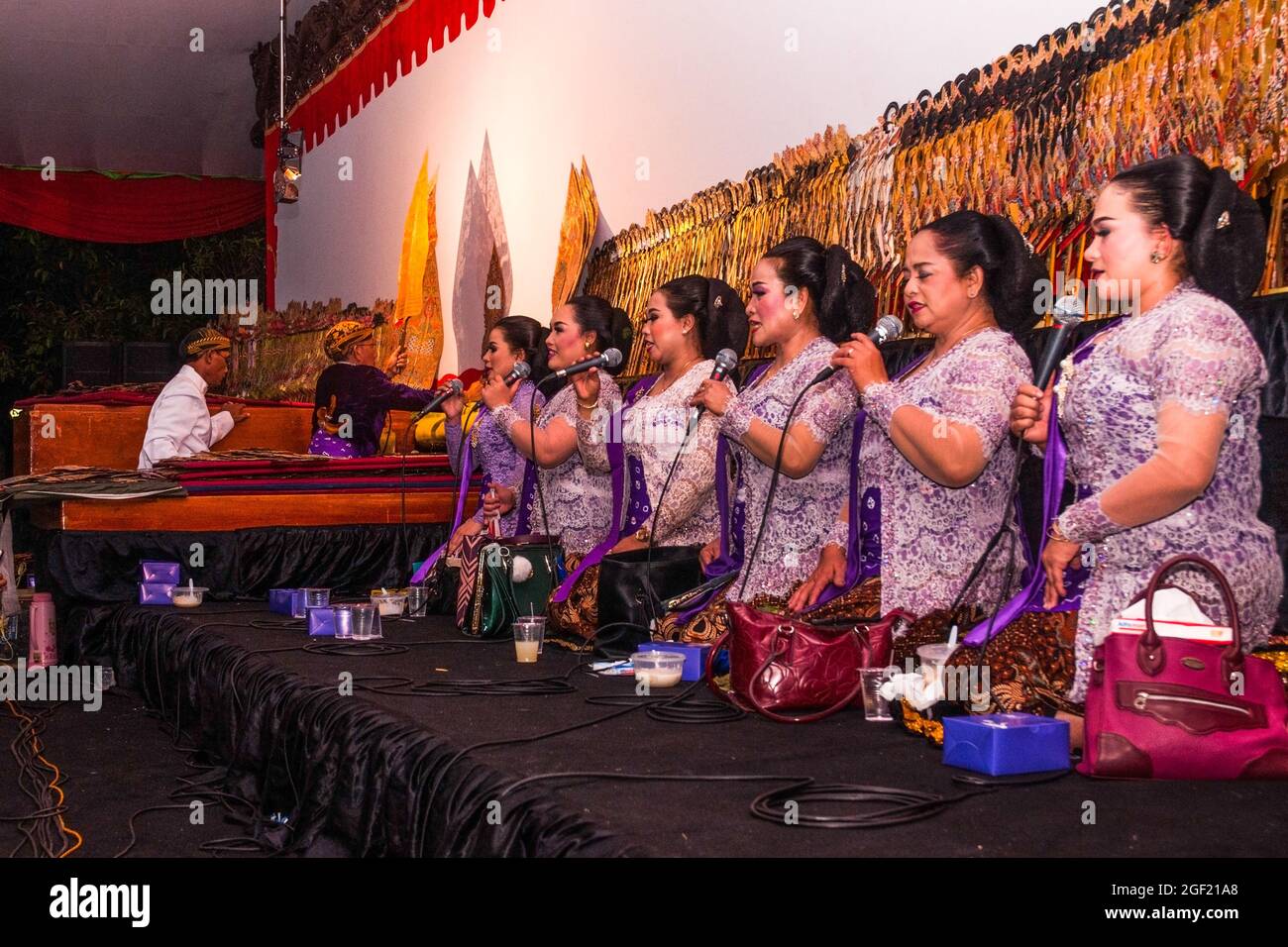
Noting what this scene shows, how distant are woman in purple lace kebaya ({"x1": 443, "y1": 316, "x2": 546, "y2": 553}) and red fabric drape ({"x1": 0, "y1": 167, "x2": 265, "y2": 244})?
32.3 feet

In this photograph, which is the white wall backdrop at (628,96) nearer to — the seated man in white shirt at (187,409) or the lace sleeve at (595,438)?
the lace sleeve at (595,438)

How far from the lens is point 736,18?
16.9ft

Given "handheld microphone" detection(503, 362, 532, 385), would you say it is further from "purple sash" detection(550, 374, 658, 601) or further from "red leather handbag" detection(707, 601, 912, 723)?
"red leather handbag" detection(707, 601, 912, 723)

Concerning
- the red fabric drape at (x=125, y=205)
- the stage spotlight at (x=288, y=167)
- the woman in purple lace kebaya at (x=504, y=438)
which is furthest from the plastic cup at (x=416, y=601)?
the red fabric drape at (x=125, y=205)

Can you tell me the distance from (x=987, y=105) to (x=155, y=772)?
2972mm

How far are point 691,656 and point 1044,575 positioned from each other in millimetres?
1002

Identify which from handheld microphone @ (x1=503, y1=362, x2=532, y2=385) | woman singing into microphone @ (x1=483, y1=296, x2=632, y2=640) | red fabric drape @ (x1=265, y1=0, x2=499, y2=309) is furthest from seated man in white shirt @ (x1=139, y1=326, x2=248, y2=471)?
red fabric drape @ (x1=265, y1=0, x2=499, y2=309)

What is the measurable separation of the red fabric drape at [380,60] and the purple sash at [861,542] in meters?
5.19

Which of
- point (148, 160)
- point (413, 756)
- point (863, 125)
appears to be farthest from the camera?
point (148, 160)

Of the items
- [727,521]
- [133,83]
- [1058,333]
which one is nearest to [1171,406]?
[1058,333]

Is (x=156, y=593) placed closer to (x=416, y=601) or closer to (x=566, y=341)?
(x=416, y=601)
